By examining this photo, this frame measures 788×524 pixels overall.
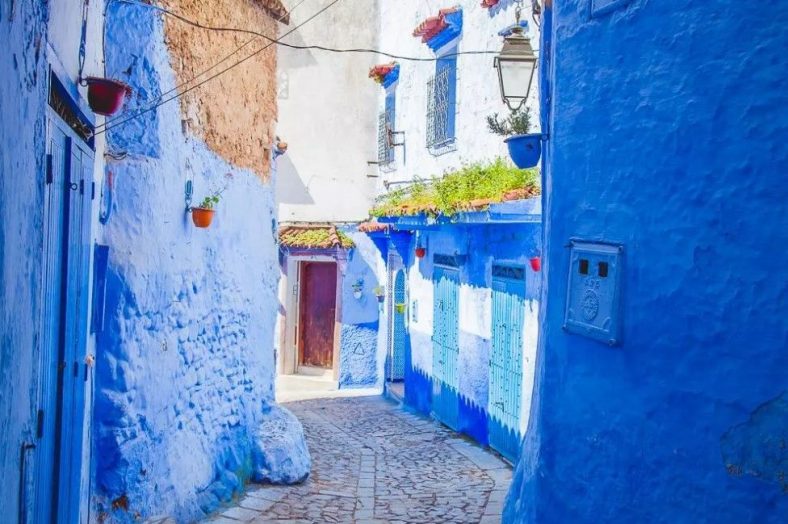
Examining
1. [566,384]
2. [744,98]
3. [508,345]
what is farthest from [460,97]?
[744,98]

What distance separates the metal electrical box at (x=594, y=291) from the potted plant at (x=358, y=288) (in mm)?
13671

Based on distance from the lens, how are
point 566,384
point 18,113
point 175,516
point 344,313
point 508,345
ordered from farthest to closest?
point 344,313, point 508,345, point 175,516, point 566,384, point 18,113

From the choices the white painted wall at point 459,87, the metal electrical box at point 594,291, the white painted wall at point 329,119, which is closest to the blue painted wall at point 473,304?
the white painted wall at point 459,87

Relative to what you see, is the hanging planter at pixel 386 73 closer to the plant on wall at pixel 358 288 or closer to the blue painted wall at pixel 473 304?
the blue painted wall at pixel 473 304

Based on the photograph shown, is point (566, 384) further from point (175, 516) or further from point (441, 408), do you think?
point (441, 408)

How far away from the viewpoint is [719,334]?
3.41 m

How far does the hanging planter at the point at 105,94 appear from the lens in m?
4.58

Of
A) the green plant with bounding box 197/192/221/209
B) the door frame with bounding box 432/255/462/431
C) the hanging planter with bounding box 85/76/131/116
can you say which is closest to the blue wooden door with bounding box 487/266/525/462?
the door frame with bounding box 432/255/462/431

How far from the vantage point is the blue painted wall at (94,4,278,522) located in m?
5.57

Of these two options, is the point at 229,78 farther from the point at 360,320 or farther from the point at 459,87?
the point at 360,320

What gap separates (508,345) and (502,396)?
26.5 inches

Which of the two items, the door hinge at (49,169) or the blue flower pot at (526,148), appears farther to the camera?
the blue flower pot at (526,148)

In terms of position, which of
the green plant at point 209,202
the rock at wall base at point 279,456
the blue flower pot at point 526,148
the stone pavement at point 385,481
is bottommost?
the stone pavement at point 385,481

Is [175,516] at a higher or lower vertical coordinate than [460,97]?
lower
